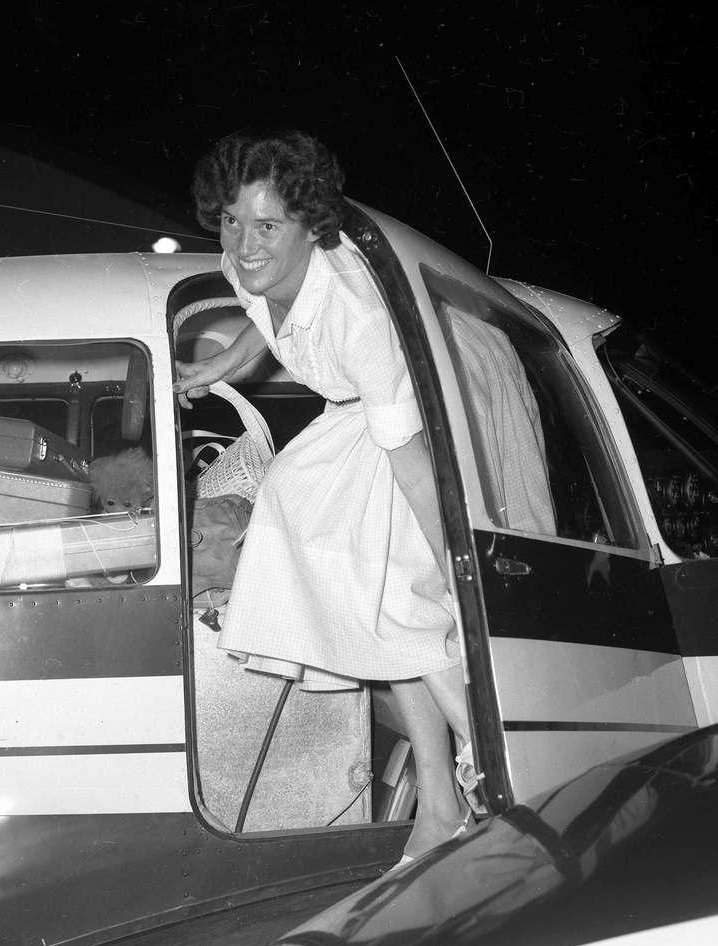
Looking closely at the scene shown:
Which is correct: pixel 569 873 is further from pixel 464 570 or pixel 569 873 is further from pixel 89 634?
pixel 89 634

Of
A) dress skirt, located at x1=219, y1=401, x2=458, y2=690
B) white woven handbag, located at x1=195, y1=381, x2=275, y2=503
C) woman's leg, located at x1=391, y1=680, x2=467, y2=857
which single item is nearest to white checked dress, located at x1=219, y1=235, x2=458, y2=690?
dress skirt, located at x1=219, y1=401, x2=458, y2=690

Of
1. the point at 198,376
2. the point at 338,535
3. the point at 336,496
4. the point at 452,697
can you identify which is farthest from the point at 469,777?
the point at 198,376

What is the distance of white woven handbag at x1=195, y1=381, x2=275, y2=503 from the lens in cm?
304

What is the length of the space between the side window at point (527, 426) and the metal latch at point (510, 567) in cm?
10

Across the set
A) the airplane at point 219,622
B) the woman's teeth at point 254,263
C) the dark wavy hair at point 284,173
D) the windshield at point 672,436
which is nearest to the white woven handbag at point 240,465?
the airplane at point 219,622

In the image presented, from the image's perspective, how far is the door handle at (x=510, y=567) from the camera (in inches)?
84.9

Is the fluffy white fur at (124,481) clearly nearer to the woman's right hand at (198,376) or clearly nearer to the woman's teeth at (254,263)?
the woman's right hand at (198,376)

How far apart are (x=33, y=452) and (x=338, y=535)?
901 millimetres

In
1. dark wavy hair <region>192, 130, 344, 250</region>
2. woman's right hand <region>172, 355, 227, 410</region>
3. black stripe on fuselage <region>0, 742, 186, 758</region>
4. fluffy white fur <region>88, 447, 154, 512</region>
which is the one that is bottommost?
black stripe on fuselage <region>0, 742, 186, 758</region>

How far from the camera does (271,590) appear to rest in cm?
251

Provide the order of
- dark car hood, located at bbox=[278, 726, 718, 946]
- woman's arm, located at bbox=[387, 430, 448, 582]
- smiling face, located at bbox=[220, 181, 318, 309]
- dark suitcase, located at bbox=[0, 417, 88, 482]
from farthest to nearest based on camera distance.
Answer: dark suitcase, located at bbox=[0, 417, 88, 482] → smiling face, located at bbox=[220, 181, 318, 309] → woman's arm, located at bbox=[387, 430, 448, 582] → dark car hood, located at bbox=[278, 726, 718, 946]

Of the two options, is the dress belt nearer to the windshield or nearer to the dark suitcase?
the dark suitcase

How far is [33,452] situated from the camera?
2586 mm

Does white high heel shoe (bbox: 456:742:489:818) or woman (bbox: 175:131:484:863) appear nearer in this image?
white high heel shoe (bbox: 456:742:489:818)
